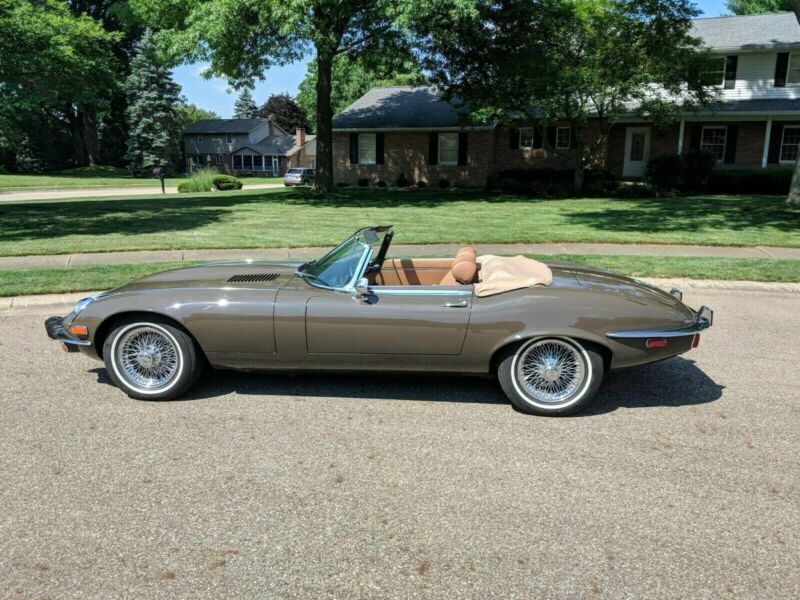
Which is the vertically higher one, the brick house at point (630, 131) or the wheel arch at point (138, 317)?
the brick house at point (630, 131)

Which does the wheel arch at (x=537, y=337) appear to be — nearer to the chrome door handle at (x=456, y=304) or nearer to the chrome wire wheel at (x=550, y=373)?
the chrome wire wheel at (x=550, y=373)

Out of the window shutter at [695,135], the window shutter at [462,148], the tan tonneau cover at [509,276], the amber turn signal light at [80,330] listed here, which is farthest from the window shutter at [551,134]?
the amber turn signal light at [80,330]

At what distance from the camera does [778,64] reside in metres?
26.6

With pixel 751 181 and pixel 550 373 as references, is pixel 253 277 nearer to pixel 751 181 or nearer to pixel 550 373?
pixel 550 373

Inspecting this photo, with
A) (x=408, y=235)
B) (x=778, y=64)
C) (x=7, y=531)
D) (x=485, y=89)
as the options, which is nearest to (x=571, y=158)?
(x=485, y=89)

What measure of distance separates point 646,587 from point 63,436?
11.4 ft

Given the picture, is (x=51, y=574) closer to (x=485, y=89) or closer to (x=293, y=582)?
(x=293, y=582)

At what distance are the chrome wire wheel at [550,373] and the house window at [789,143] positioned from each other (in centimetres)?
2735

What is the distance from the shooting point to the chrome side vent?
4.98 meters

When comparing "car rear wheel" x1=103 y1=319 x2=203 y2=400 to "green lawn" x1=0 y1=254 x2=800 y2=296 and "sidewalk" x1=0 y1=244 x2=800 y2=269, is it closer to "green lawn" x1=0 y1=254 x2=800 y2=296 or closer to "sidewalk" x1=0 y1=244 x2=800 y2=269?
"green lawn" x1=0 y1=254 x2=800 y2=296

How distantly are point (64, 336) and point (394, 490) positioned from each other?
9.26ft

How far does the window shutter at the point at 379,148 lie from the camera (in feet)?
104

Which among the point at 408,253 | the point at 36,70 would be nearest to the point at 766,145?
the point at 408,253

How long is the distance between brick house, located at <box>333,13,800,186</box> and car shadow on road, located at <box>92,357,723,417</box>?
68.4ft
